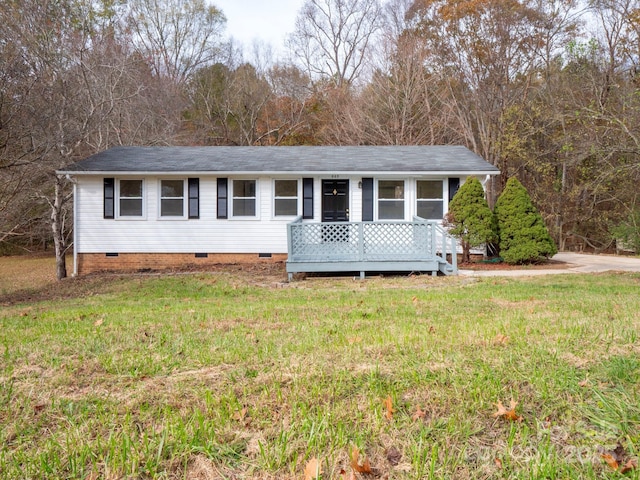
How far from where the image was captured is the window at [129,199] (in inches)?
579

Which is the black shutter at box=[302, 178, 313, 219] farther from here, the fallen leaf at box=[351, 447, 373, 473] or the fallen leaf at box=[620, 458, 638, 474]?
the fallen leaf at box=[620, 458, 638, 474]

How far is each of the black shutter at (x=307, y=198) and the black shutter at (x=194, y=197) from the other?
10.8 feet

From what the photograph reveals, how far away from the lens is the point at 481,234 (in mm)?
12680

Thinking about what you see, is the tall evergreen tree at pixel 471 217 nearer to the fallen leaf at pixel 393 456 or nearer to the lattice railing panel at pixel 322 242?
the lattice railing panel at pixel 322 242

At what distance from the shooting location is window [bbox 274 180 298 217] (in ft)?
48.6

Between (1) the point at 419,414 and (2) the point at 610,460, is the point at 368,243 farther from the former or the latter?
(2) the point at 610,460

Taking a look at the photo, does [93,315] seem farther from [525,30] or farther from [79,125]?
[525,30]

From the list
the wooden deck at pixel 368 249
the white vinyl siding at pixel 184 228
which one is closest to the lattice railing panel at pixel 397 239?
the wooden deck at pixel 368 249

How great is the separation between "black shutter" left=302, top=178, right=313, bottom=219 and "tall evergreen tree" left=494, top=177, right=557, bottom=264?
5.63 metres

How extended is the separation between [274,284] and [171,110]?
A: 18146mm

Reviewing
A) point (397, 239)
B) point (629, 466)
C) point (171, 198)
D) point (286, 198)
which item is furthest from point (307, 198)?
point (629, 466)

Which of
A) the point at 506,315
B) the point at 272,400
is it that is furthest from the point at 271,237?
the point at 272,400

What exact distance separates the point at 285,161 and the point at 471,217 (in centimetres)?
618

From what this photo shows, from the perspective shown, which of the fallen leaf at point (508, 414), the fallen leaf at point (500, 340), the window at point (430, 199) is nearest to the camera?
the fallen leaf at point (508, 414)
